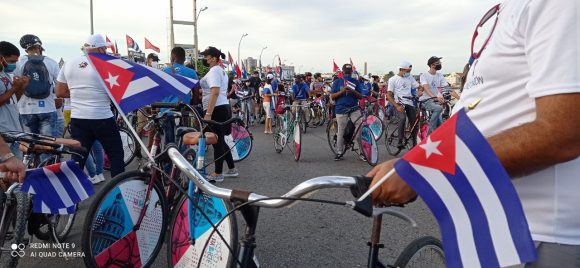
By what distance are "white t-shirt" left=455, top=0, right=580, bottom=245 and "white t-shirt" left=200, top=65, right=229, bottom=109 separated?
15.7 feet

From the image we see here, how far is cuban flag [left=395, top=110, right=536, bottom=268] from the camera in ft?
2.88

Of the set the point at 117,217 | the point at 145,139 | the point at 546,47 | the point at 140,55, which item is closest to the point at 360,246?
the point at 117,217

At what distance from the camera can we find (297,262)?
10.6ft

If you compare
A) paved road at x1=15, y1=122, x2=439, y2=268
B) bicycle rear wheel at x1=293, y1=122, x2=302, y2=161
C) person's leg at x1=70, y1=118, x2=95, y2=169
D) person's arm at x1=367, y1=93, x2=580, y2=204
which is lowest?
paved road at x1=15, y1=122, x2=439, y2=268

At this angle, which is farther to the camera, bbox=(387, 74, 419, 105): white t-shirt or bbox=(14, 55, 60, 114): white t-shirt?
bbox=(387, 74, 419, 105): white t-shirt

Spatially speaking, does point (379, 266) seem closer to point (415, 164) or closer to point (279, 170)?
point (415, 164)

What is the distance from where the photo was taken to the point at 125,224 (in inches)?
114

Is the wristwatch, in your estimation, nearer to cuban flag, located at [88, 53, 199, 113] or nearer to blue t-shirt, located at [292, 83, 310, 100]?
cuban flag, located at [88, 53, 199, 113]

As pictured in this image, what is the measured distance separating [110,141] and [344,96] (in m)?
4.26

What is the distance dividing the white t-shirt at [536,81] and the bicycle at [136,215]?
1.75m

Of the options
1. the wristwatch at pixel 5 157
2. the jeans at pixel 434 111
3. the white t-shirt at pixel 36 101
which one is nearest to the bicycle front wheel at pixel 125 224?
the wristwatch at pixel 5 157

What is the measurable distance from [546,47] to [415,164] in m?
0.42

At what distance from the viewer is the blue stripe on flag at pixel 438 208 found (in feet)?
2.98

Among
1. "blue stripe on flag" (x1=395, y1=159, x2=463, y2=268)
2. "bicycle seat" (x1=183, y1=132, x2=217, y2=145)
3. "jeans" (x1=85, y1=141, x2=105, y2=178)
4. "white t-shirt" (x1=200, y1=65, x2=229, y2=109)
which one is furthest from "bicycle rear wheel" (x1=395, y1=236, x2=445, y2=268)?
"jeans" (x1=85, y1=141, x2=105, y2=178)
